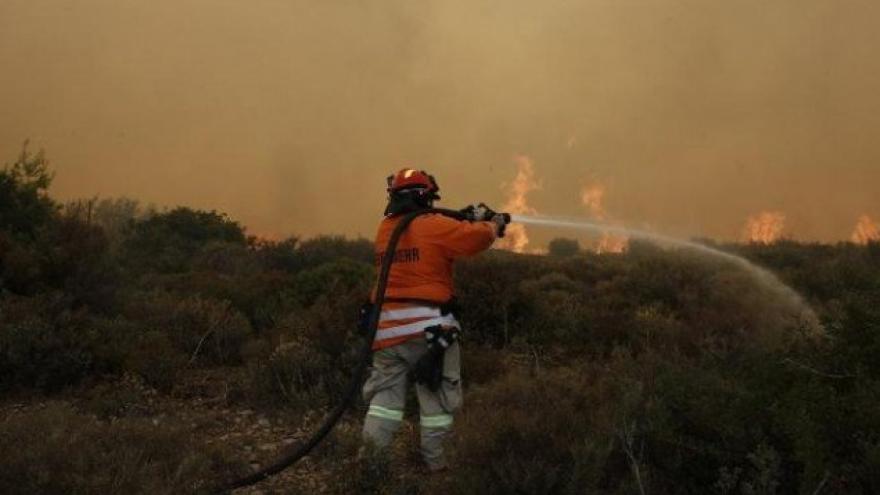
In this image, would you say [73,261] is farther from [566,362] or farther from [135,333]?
[566,362]

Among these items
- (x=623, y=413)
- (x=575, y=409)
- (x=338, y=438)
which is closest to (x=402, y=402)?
(x=338, y=438)

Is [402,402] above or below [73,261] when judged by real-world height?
below

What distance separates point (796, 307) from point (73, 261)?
351 inches

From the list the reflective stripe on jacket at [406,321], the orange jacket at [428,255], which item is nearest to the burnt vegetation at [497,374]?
the reflective stripe on jacket at [406,321]

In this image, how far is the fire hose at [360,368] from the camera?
16.5 ft

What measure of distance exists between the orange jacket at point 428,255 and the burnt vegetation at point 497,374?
0.86 m

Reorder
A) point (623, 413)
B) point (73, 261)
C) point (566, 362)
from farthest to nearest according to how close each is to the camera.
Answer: point (73, 261) < point (566, 362) < point (623, 413)

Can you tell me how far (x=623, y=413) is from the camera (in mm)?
4434

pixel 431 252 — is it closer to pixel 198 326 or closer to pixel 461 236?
pixel 461 236

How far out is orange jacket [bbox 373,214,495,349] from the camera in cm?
535

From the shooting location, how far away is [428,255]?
5.44 m

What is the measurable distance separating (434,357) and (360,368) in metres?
0.52

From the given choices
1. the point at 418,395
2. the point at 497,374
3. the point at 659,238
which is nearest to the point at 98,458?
the point at 418,395

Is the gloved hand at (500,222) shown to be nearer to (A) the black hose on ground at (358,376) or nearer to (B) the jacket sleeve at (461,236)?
(B) the jacket sleeve at (461,236)
